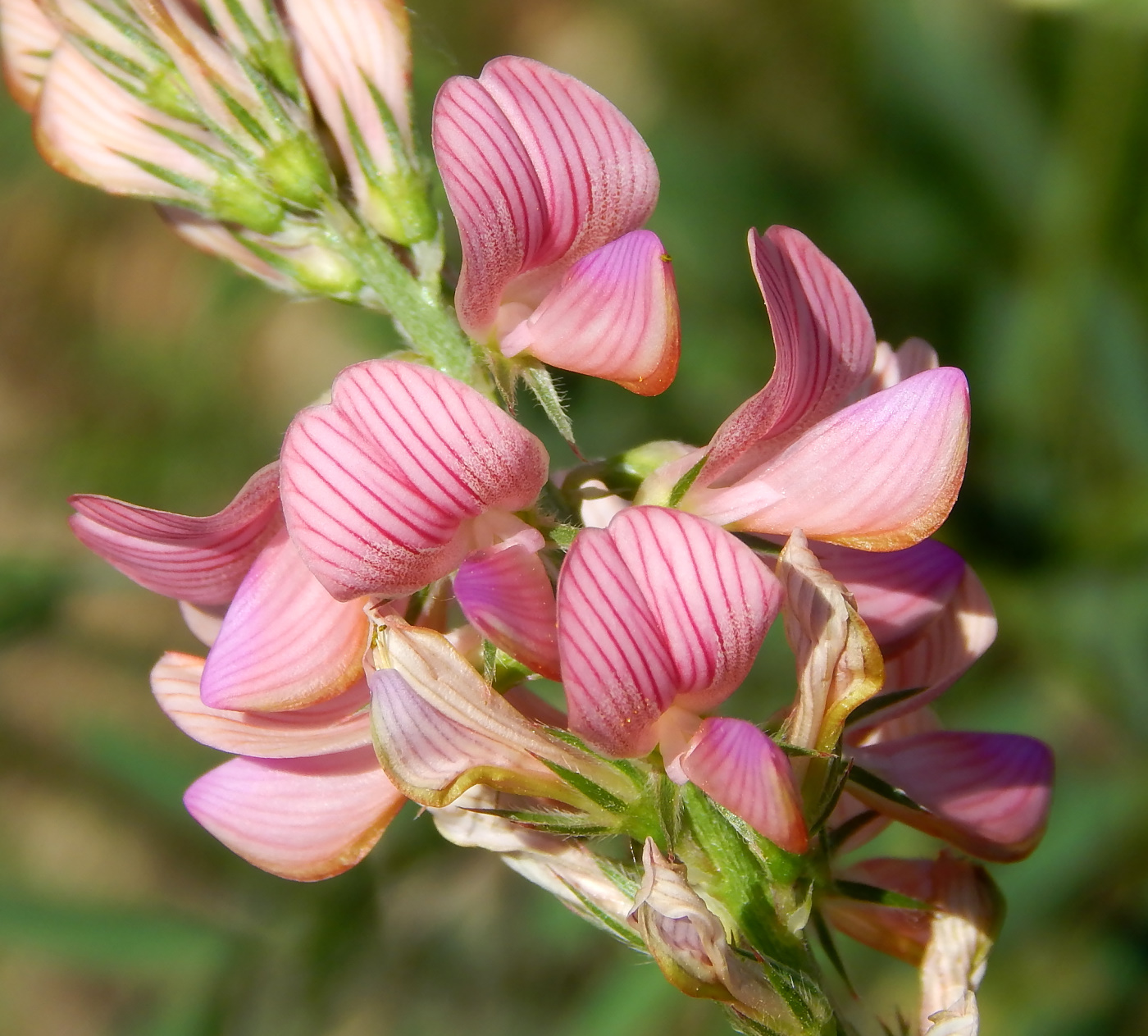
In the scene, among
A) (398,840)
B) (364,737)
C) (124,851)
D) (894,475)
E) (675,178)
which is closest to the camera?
(894,475)

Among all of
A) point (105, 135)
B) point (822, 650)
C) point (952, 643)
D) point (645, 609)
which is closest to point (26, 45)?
point (105, 135)

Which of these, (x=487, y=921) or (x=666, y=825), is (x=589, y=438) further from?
(x=666, y=825)

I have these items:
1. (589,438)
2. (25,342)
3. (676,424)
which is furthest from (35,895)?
(25,342)

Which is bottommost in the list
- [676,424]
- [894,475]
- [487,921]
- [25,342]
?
[487,921]

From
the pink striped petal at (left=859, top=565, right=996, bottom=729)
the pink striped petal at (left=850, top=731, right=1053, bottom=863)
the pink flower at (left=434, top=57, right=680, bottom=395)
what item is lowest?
the pink striped petal at (left=850, top=731, right=1053, bottom=863)

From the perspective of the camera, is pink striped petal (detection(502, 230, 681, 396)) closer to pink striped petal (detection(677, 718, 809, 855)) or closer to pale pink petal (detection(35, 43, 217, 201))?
pink striped petal (detection(677, 718, 809, 855))

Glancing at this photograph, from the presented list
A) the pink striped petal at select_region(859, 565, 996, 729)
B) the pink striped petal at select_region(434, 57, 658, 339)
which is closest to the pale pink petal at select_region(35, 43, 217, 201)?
the pink striped petal at select_region(434, 57, 658, 339)

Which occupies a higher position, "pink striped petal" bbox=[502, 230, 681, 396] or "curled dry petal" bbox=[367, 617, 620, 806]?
"pink striped petal" bbox=[502, 230, 681, 396]
